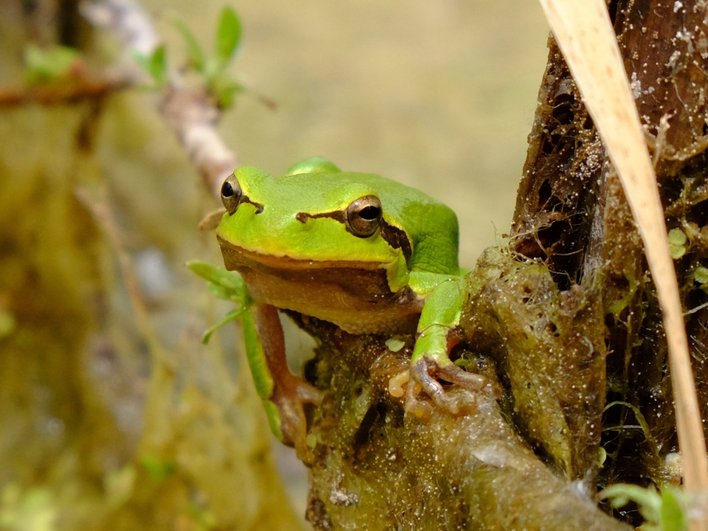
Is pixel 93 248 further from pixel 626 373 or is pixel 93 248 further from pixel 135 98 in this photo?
pixel 626 373

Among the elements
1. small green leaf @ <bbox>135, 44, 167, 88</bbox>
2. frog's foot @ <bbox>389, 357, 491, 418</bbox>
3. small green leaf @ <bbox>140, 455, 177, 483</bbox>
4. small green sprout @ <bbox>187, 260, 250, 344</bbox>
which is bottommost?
small green leaf @ <bbox>140, 455, 177, 483</bbox>

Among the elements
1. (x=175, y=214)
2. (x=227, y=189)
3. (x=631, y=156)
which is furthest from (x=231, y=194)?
(x=175, y=214)

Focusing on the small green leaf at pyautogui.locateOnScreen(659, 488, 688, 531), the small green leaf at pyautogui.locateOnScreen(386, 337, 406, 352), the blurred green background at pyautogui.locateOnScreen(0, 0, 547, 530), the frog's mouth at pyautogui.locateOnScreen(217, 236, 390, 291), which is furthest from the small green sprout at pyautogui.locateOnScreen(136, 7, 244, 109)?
the small green leaf at pyautogui.locateOnScreen(659, 488, 688, 531)

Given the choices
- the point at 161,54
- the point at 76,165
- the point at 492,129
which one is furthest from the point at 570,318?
the point at 492,129

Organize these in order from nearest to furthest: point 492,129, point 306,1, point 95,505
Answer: point 95,505 → point 492,129 → point 306,1

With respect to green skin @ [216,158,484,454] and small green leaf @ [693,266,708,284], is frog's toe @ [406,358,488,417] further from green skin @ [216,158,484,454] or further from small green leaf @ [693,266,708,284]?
small green leaf @ [693,266,708,284]

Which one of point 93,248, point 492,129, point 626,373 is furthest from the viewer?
point 492,129
